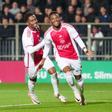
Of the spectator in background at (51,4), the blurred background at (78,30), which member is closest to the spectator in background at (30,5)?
the blurred background at (78,30)

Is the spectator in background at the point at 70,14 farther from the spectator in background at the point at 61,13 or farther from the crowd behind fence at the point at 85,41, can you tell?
the crowd behind fence at the point at 85,41

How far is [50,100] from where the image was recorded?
1827 centimetres

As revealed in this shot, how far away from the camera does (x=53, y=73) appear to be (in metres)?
17.3

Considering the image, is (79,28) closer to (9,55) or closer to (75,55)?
(9,55)

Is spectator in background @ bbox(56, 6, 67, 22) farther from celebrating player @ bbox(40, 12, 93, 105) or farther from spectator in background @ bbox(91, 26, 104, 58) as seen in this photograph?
celebrating player @ bbox(40, 12, 93, 105)

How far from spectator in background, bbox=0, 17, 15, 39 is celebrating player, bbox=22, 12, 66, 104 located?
31.3 feet

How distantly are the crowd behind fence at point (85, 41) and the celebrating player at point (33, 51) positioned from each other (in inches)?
360

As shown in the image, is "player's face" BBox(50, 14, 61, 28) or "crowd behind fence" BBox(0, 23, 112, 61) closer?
"player's face" BBox(50, 14, 61, 28)

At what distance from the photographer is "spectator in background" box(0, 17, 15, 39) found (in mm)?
26969

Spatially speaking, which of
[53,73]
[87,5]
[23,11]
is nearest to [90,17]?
[87,5]

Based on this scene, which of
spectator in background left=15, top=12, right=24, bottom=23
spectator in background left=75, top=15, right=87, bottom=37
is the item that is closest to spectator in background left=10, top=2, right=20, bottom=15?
spectator in background left=15, top=12, right=24, bottom=23

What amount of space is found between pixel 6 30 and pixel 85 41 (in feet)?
10.4

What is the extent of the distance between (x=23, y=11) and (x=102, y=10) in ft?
11.1

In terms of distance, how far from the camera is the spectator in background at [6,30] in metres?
27.0
